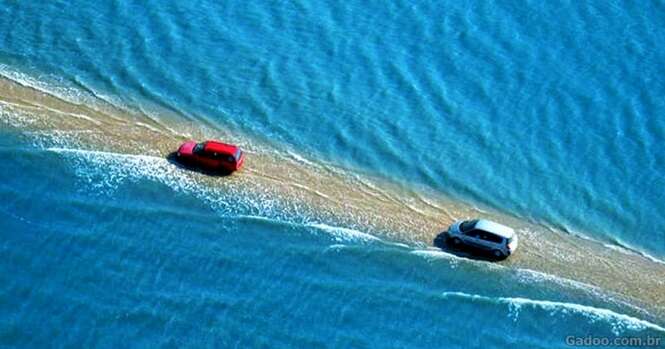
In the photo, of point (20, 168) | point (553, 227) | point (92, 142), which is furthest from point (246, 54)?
point (553, 227)

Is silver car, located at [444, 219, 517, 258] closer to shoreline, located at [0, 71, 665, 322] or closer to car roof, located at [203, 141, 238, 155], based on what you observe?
shoreline, located at [0, 71, 665, 322]

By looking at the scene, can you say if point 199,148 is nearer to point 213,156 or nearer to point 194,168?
point 213,156

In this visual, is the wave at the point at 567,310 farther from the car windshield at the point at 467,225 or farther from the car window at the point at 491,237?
the car windshield at the point at 467,225

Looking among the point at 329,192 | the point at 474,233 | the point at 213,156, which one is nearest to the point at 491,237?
the point at 474,233

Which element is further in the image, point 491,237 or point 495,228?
point 495,228

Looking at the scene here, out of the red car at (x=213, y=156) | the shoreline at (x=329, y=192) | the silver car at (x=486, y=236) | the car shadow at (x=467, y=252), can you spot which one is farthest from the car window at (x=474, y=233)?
A: the red car at (x=213, y=156)

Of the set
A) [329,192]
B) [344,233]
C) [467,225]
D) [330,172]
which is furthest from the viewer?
[330,172]

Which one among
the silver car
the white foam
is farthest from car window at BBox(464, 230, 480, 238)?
the white foam
